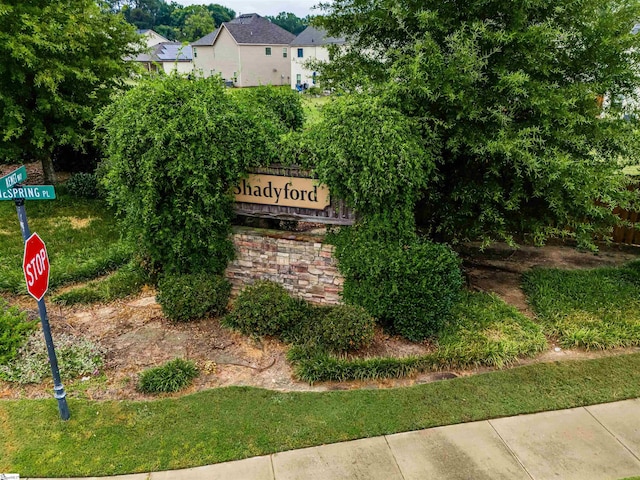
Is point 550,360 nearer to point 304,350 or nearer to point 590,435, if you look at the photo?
point 590,435

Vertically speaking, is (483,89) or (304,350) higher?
(483,89)

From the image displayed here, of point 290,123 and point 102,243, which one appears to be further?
point 102,243

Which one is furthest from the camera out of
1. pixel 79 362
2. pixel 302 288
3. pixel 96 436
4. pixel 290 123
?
pixel 290 123

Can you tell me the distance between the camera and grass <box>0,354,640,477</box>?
4691mm

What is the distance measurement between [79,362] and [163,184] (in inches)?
102

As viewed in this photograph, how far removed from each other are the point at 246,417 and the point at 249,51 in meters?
43.3

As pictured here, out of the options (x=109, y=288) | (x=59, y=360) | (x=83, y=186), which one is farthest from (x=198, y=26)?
(x=59, y=360)

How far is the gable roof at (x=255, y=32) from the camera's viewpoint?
43.3 m

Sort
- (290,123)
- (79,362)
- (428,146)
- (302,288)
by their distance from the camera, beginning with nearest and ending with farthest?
(79,362), (428,146), (302,288), (290,123)

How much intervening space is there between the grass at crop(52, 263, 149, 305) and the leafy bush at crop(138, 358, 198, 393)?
2520 millimetres

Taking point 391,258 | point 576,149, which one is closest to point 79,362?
point 391,258

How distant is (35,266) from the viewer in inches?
185

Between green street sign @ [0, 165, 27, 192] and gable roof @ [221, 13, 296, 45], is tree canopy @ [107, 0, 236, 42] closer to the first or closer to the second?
gable roof @ [221, 13, 296, 45]

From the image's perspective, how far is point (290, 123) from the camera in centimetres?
934
